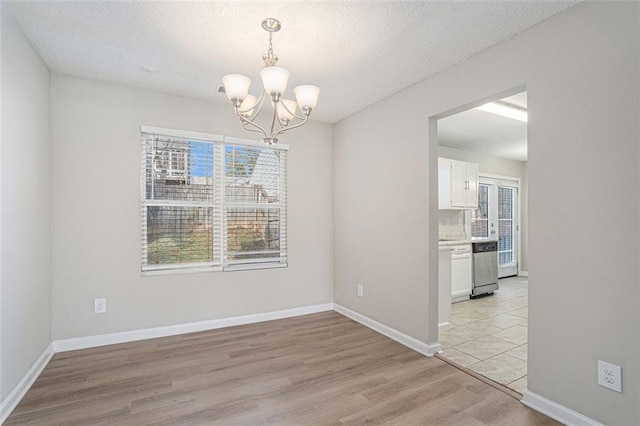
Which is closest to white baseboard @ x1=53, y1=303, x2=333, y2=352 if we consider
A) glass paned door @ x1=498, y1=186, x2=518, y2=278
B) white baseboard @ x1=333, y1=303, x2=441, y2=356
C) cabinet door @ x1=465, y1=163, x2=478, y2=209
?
white baseboard @ x1=333, y1=303, x2=441, y2=356

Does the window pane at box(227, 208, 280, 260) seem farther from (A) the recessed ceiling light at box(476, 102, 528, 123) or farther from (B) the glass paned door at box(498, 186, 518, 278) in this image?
(B) the glass paned door at box(498, 186, 518, 278)

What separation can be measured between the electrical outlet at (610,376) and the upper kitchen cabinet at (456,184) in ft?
11.3

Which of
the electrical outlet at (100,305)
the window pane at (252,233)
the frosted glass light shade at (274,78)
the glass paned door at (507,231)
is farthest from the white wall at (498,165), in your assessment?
the electrical outlet at (100,305)

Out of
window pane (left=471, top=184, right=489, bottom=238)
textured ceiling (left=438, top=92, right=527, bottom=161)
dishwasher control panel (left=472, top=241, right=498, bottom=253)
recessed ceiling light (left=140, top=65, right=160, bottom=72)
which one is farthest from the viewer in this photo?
window pane (left=471, top=184, right=489, bottom=238)

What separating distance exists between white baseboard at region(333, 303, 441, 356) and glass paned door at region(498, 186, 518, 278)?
4.28 metres

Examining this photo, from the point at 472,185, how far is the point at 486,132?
97cm

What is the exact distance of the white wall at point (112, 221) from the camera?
2.92 meters

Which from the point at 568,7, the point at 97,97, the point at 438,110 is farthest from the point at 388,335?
the point at 97,97

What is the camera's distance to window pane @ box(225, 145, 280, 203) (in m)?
3.71

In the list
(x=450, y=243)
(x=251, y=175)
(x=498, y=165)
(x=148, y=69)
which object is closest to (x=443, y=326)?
(x=450, y=243)

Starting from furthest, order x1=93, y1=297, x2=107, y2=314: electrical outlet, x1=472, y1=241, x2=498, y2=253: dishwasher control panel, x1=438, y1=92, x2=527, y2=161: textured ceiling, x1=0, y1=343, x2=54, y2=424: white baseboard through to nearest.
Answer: x1=472, y1=241, x2=498, y2=253: dishwasher control panel
x1=438, y1=92, x2=527, y2=161: textured ceiling
x1=93, y1=297, x2=107, y2=314: electrical outlet
x1=0, y1=343, x2=54, y2=424: white baseboard

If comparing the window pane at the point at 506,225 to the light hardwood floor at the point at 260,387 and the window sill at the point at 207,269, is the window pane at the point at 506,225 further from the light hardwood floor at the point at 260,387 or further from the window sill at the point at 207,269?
the window sill at the point at 207,269

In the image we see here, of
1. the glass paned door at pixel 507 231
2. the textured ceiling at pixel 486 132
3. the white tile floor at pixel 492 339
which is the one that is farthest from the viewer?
the glass paned door at pixel 507 231

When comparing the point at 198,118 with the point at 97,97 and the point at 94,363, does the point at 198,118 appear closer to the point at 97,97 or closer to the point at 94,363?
the point at 97,97
